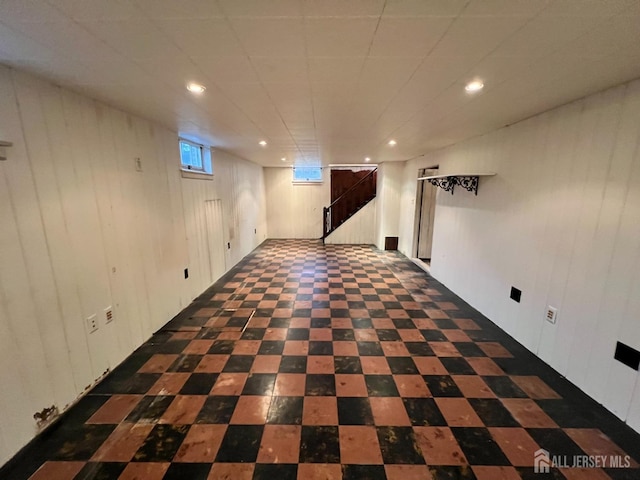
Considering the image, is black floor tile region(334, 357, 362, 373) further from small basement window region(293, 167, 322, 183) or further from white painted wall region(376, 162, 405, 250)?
small basement window region(293, 167, 322, 183)

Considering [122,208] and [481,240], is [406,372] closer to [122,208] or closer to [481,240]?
[481,240]

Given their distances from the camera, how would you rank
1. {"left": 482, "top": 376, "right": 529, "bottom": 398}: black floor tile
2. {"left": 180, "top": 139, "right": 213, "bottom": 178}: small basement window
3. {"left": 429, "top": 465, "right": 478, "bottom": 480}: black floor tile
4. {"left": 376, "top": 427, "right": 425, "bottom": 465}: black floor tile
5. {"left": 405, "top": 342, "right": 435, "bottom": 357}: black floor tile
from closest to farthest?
{"left": 429, "top": 465, "right": 478, "bottom": 480}: black floor tile < {"left": 376, "top": 427, "right": 425, "bottom": 465}: black floor tile < {"left": 482, "top": 376, "right": 529, "bottom": 398}: black floor tile < {"left": 405, "top": 342, "right": 435, "bottom": 357}: black floor tile < {"left": 180, "top": 139, "right": 213, "bottom": 178}: small basement window

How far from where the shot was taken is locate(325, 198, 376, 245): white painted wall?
7461 millimetres

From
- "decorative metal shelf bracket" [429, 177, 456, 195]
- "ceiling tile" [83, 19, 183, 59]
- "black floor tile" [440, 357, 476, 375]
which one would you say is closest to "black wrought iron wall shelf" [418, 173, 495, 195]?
"decorative metal shelf bracket" [429, 177, 456, 195]

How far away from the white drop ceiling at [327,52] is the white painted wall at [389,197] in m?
4.15

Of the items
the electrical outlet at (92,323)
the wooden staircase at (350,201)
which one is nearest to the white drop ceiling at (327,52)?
the electrical outlet at (92,323)

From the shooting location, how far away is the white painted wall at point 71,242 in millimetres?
1515

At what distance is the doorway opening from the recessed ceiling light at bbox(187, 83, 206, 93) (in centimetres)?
462

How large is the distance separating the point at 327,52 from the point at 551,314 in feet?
9.16

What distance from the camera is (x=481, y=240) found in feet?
10.7

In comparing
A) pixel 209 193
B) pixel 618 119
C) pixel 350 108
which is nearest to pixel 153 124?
pixel 209 193

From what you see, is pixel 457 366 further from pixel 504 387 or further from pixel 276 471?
pixel 276 471

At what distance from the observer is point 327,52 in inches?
54.5

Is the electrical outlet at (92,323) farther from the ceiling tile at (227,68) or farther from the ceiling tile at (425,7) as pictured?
the ceiling tile at (425,7)
